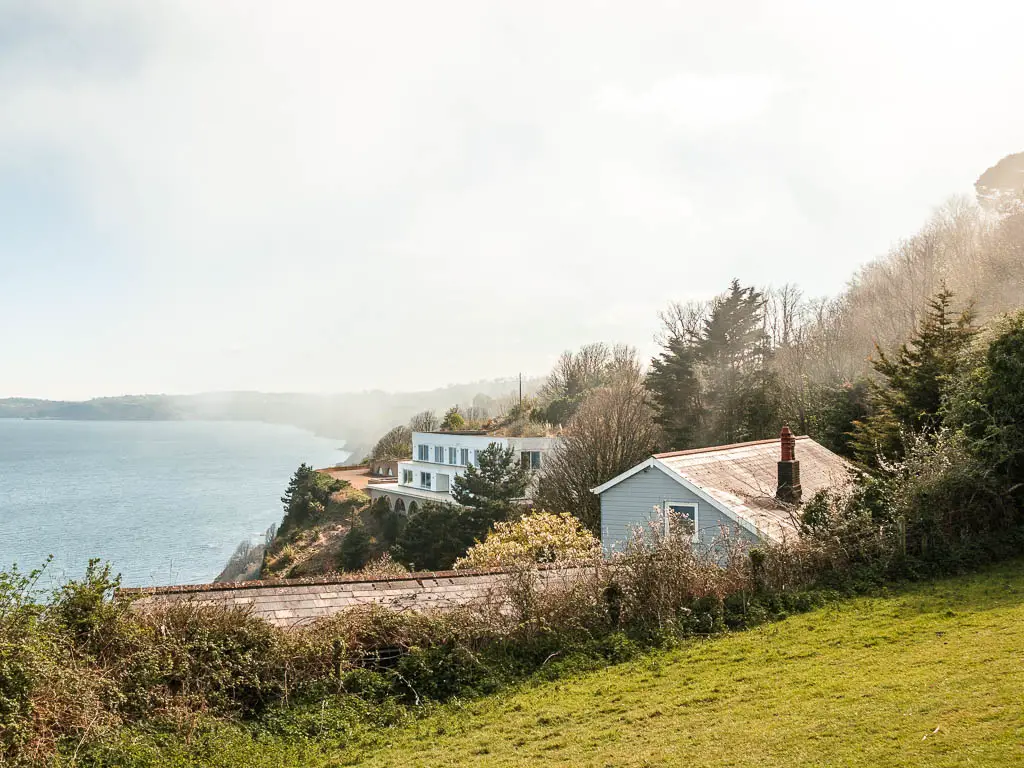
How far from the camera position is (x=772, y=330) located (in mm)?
54594

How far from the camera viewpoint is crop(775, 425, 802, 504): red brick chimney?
60.4ft

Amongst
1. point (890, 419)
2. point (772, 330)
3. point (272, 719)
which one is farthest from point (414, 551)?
point (772, 330)

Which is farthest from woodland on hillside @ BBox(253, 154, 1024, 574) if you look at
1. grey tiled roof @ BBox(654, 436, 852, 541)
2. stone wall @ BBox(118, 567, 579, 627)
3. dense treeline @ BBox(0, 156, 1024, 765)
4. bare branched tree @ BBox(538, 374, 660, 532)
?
stone wall @ BBox(118, 567, 579, 627)

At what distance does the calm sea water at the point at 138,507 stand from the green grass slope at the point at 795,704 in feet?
17.7

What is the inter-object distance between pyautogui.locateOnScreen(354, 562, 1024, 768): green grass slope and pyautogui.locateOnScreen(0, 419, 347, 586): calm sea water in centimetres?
540

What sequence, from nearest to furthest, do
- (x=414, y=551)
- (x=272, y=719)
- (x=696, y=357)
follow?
(x=272, y=719) < (x=414, y=551) < (x=696, y=357)

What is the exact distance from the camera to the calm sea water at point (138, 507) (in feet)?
145

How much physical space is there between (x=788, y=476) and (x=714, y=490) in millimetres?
2203

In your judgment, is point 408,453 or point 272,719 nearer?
point 272,719

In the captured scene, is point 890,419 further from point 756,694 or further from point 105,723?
point 105,723

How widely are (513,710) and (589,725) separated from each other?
3.75ft

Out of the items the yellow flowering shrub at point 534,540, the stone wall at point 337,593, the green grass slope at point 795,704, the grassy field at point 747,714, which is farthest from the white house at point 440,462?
the grassy field at point 747,714

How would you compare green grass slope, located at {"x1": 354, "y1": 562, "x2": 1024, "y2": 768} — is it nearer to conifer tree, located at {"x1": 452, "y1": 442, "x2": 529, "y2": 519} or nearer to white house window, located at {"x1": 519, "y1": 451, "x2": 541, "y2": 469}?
conifer tree, located at {"x1": 452, "y1": 442, "x2": 529, "y2": 519}

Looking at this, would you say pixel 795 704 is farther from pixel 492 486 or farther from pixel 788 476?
pixel 492 486
